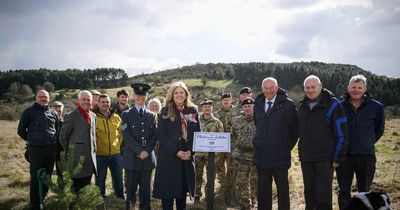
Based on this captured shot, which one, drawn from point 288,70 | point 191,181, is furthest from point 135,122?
point 288,70

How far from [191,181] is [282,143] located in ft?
5.48

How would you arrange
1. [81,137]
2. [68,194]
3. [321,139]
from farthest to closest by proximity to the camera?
1. [81,137]
2. [321,139]
3. [68,194]

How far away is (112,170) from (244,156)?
10.6ft

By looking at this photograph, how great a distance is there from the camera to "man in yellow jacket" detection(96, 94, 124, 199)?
838 cm

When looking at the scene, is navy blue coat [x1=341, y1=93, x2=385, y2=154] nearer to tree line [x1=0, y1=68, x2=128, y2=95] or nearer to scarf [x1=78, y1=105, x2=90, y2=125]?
scarf [x1=78, y1=105, x2=90, y2=125]

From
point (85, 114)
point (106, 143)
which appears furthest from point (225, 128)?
point (85, 114)

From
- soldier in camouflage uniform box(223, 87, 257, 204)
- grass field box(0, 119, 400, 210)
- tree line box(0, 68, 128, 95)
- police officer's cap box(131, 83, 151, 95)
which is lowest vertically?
grass field box(0, 119, 400, 210)

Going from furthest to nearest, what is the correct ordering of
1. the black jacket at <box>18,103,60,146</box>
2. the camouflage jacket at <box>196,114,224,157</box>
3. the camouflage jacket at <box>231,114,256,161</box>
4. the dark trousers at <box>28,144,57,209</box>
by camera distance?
the camouflage jacket at <box>196,114,224,157</box>, the camouflage jacket at <box>231,114,256,161</box>, the black jacket at <box>18,103,60,146</box>, the dark trousers at <box>28,144,57,209</box>

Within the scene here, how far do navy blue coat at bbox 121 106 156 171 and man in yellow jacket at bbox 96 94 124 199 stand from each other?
6.50 feet

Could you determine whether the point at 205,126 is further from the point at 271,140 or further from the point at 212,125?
the point at 271,140

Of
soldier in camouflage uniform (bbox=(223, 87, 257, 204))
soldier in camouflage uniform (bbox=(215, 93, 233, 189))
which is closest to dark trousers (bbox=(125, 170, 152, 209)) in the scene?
soldier in camouflage uniform (bbox=(223, 87, 257, 204))

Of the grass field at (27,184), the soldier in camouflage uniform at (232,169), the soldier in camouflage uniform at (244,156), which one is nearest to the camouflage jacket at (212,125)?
the soldier in camouflage uniform at (232,169)

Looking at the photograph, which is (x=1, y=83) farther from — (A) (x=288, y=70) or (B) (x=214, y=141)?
(B) (x=214, y=141)

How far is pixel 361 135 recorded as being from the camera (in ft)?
19.9
